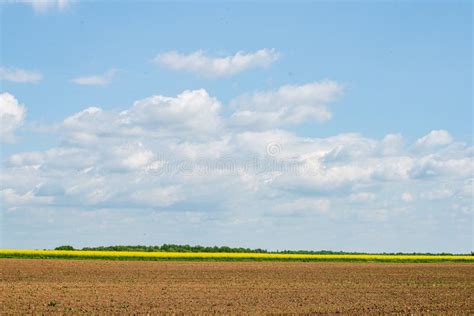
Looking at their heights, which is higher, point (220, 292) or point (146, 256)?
point (146, 256)

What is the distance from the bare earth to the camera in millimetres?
30219

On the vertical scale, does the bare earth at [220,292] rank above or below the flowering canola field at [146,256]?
below

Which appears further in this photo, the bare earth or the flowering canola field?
the flowering canola field

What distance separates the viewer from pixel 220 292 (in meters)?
37.4

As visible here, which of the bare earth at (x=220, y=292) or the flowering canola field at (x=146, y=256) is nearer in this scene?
the bare earth at (x=220, y=292)

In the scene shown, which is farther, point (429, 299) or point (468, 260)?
point (468, 260)

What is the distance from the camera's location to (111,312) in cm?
2800

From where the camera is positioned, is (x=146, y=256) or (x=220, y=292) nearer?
(x=220, y=292)

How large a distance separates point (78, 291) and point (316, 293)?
1252 cm

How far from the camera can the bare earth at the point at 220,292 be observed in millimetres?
30219

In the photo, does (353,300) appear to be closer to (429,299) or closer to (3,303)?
(429,299)

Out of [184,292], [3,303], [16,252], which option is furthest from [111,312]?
[16,252]

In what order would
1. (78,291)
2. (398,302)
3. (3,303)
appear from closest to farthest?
(3,303) → (398,302) → (78,291)

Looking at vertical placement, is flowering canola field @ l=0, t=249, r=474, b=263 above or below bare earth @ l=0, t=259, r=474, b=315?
above
